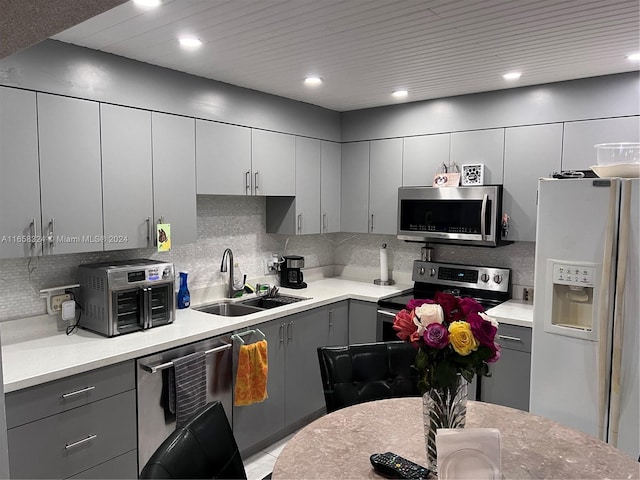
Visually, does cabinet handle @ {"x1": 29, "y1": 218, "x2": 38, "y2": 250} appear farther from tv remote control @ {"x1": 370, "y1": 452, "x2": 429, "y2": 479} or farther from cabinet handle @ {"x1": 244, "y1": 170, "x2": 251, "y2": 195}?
tv remote control @ {"x1": 370, "y1": 452, "x2": 429, "y2": 479}

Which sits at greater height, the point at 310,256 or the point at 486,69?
the point at 486,69

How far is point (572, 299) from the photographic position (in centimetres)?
245

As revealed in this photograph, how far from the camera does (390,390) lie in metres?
2.29

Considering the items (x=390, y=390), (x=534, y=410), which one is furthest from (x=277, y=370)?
(x=534, y=410)

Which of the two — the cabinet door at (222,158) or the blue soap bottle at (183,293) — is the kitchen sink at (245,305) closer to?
the blue soap bottle at (183,293)

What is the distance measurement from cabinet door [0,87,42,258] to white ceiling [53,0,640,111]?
1.32 ft

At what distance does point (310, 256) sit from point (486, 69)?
2242mm

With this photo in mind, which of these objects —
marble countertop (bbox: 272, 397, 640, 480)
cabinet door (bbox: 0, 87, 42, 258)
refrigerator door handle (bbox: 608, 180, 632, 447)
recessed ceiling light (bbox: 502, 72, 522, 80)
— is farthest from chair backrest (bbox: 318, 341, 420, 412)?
recessed ceiling light (bbox: 502, 72, 522, 80)

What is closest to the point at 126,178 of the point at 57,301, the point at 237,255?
the point at 57,301

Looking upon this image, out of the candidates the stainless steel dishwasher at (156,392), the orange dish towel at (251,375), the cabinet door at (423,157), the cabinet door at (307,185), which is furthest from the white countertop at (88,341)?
the cabinet door at (423,157)

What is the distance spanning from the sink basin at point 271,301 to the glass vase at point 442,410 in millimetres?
2195

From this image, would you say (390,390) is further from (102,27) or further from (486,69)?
(102,27)

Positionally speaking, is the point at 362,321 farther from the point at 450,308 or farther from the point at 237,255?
the point at 450,308

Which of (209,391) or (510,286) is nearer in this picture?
(209,391)
